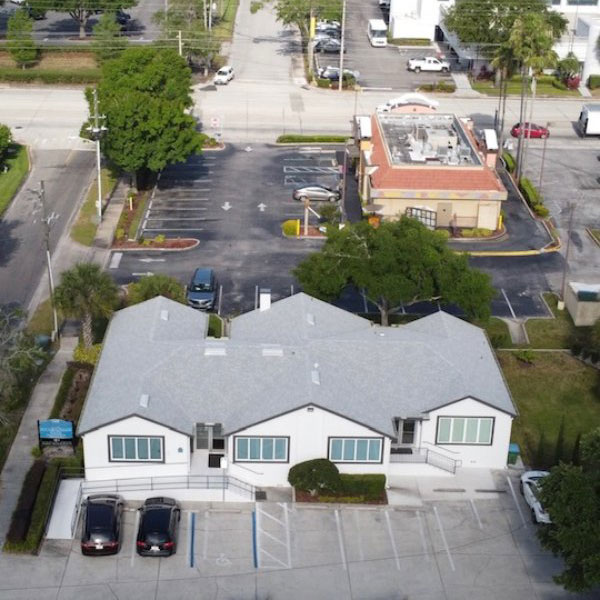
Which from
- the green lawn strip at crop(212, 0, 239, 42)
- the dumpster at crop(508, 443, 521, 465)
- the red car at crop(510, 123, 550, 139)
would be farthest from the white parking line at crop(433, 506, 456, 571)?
the green lawn strip at crop(212, 0, 239, 42)

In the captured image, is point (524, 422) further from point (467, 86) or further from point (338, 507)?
point (467, 86)

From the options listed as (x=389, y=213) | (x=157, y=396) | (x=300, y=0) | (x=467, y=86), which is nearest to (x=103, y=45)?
(x=300, y=0)

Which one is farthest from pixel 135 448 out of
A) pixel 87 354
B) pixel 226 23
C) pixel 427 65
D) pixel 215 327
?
pixel 226 23

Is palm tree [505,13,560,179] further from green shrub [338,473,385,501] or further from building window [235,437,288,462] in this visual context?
building window [235,437,288,462]

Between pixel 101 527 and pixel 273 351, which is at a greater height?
pixel 273 351

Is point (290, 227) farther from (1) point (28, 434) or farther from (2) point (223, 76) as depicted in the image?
(2) point (223, 76)

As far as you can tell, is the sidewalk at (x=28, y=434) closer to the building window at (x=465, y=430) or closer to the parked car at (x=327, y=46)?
the building window at (x=465, y=430)

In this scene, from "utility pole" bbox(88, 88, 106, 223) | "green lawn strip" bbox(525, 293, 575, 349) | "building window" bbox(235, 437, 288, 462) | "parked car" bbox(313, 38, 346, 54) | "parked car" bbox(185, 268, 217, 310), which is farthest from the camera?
"parked car" bbox(313, 38, 346, 54)
